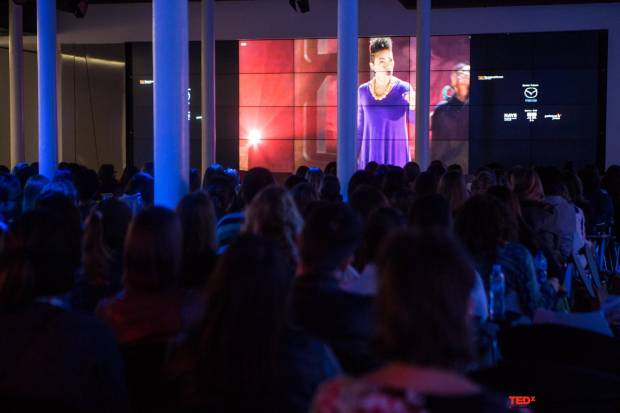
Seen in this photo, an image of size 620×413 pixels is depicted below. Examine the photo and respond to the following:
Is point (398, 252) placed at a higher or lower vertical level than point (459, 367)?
higher

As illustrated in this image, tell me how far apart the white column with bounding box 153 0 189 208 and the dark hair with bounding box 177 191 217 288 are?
140 inches

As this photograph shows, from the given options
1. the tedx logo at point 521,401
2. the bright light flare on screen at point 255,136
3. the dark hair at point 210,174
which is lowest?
the tedx logo at point 521,401

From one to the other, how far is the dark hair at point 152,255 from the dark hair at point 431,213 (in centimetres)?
158

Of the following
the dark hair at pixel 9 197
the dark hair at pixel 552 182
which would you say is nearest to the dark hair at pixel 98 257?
the dark hair at pixel 9 197

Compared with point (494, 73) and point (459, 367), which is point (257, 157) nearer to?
point (494, 73)

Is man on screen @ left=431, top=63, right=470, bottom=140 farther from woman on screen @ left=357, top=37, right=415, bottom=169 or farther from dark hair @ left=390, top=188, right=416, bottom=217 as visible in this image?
dark hair @ left=390, top=188, right=416, bottom=217

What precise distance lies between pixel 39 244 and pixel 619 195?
33.5 feet

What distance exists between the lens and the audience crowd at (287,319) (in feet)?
6.47

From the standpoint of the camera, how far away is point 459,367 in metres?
2.00

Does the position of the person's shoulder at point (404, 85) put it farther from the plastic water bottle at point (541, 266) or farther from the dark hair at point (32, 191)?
the plastic water bottle at point (541, 266)

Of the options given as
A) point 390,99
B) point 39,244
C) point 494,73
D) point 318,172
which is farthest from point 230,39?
point 39,244

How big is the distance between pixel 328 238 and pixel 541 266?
2.69m

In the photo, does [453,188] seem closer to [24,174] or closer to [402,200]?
[402,200]

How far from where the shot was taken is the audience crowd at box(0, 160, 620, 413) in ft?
6.47
